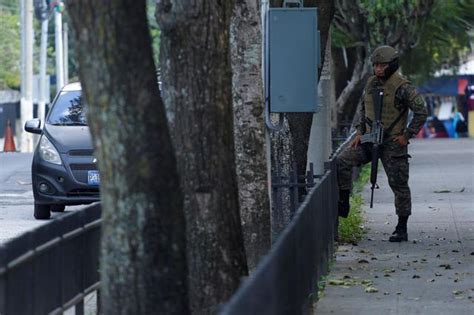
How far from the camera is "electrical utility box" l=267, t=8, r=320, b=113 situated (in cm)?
1081

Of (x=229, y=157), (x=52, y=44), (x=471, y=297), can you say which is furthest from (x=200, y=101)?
(x=52, y=44)

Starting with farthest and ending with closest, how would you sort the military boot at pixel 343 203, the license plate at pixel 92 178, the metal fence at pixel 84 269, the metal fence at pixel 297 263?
1. the license plate at pixel 92 178
2. the military boot at pixel 343 203
3. the metal fence at pixel 84 269
4. the metal fence at pixel 297 263

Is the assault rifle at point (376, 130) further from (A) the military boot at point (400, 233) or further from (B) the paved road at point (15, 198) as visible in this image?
(B) the paved road at point (15, 198)

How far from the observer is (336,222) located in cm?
1278

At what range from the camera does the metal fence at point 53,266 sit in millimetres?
6535

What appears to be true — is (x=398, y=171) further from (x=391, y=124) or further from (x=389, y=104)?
(x=389, y=104)

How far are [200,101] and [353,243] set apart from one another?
625cm

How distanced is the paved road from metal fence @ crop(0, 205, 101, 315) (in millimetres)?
5387

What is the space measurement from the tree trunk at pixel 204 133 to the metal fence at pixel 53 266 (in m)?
0.75

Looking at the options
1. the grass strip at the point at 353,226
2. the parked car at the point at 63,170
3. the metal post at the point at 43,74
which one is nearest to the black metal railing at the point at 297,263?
the grass strip at the point at 353,226

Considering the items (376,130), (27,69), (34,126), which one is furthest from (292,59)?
(27,69)

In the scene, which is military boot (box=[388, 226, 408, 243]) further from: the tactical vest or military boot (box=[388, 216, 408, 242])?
the tactical vest

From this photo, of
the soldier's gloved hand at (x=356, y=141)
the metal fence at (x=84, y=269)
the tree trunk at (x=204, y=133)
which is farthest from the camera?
the soldier's gloved hand at (x=356, y=141)

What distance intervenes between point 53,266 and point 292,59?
413cm
